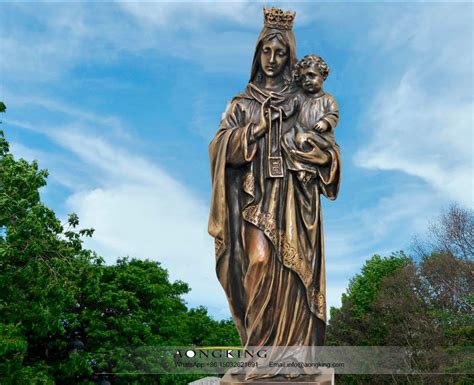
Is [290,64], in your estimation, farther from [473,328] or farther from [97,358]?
[473,328]

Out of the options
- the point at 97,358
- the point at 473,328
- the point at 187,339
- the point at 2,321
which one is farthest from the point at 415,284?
the point at 2,321

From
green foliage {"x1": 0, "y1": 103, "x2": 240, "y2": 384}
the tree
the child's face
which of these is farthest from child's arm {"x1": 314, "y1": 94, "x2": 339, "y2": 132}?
the tree

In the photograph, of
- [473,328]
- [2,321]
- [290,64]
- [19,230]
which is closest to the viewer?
[290,64]

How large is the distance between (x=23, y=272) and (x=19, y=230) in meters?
0.98

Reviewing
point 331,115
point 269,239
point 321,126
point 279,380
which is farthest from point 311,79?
point 279,380

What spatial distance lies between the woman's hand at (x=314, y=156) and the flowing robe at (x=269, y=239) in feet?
0.31

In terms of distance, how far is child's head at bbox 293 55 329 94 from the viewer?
7883 millimetres

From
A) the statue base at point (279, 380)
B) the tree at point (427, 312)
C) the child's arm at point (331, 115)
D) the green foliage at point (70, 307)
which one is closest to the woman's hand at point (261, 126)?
the child's arm at point (331, 115)

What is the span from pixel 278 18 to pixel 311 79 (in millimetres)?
893

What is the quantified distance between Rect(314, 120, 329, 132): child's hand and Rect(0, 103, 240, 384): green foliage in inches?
359

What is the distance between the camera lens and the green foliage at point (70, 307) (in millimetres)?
15203

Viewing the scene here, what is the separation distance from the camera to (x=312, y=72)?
789 centimetres

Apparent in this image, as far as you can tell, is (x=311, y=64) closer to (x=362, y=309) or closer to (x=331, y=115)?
(x=331, y=115)

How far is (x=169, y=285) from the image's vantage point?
30.1m
